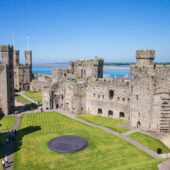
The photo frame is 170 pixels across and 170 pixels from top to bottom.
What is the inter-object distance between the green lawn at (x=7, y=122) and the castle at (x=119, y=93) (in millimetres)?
9755

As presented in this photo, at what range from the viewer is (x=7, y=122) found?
127 feet

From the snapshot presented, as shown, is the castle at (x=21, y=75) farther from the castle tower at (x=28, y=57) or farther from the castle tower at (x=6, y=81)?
the castle tower at (x=6, y=81)

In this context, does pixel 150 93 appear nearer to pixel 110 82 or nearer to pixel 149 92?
pixel 149 92

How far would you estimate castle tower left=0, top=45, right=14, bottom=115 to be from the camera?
141ft

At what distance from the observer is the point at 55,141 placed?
96.5 feet

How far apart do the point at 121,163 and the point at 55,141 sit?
10498mm

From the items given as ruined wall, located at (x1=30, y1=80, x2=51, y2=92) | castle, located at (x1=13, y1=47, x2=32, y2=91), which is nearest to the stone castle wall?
ruined wall, located at (x1=30, y1=80, x2=51, y2=92)

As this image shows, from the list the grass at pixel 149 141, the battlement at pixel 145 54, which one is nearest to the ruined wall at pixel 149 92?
the grass at pixel 149 141

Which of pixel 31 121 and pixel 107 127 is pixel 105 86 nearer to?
pixel 107 127

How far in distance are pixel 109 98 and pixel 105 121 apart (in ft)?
16.7

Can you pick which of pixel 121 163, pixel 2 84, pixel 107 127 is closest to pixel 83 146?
pixel 121 163

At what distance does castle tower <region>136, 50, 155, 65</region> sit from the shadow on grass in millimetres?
22184

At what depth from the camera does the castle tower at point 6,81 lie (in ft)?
141

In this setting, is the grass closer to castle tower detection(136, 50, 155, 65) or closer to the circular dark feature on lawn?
the circular dark feature on lawn
